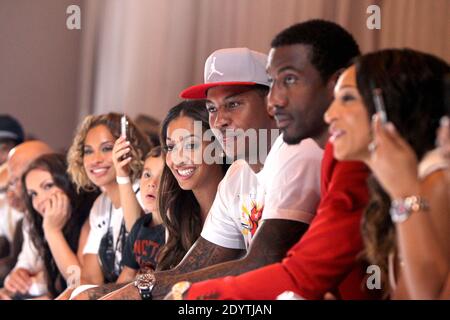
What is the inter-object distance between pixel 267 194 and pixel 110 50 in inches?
43.6

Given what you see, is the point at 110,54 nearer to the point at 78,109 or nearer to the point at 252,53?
the point at 78,109

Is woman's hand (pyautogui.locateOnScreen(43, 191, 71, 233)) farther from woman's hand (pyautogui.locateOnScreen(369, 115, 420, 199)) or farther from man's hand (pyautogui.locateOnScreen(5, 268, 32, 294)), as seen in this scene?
woman's hand (pyautogui.locateOnScreen(369, 115, 420, 199))

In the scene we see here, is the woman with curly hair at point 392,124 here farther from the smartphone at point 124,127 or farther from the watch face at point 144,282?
the smartphone at point 124,127

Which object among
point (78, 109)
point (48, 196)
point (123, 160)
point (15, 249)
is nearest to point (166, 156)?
point (123, 160)

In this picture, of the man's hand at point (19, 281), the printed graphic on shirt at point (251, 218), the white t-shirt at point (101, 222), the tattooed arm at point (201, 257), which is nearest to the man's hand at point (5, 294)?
the man's hand at point (19, 281)

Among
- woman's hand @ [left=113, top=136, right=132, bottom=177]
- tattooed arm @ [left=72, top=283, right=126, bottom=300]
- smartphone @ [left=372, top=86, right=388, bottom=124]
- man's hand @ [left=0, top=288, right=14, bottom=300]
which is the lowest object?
man's hand @ [left=0, top=288, right=14, bottom=300]

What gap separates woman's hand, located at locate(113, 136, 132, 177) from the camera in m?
3.22

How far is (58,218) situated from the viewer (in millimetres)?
3500

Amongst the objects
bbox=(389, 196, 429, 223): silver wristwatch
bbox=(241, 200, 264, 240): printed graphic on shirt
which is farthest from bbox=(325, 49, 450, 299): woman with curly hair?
bbox=(241, 200, 264, 240): printed graphic on shirt

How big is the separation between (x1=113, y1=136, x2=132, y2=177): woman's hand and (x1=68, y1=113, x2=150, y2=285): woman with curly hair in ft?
0.04

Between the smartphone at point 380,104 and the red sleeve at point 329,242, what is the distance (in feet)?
0.51

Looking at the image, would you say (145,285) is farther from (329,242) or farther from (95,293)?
(329,242)

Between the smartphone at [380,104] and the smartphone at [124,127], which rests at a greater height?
the smartphone at [380,104]

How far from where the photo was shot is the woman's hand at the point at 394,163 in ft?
6.41
